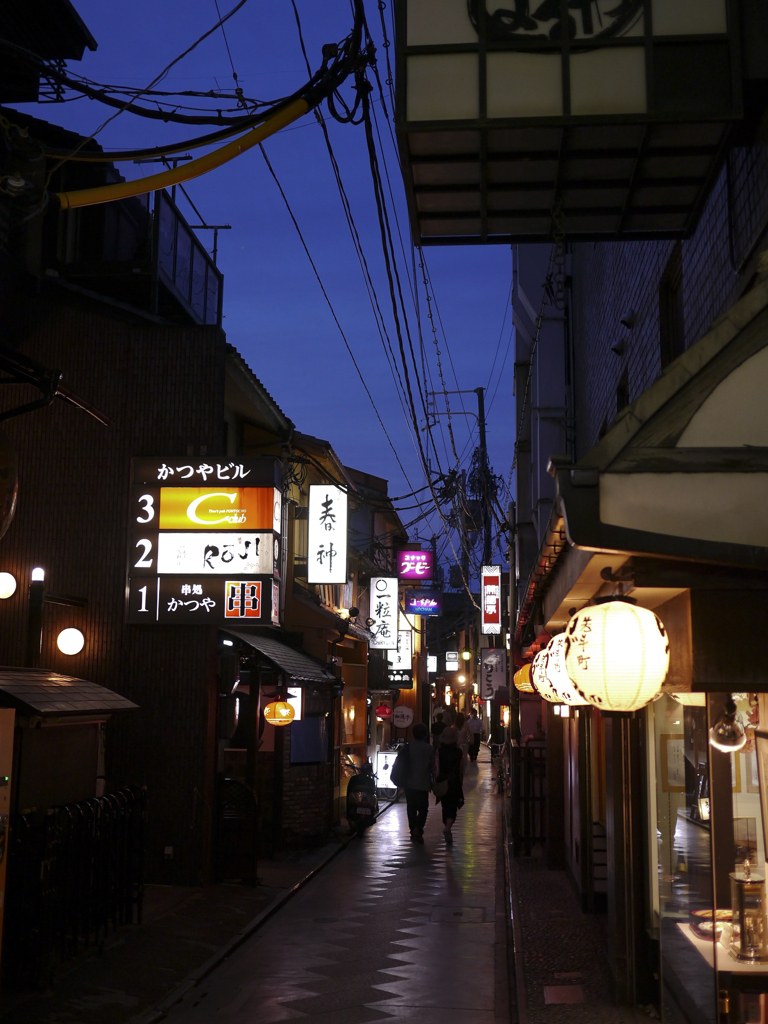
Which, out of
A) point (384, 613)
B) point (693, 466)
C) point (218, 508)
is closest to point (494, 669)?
point (384, 613)

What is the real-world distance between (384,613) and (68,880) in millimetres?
23007

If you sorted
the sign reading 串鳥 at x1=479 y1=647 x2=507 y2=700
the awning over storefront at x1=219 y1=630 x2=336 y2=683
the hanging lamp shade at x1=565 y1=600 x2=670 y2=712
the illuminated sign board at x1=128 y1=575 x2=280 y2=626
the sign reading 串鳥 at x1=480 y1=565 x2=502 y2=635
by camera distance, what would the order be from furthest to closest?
1. the sign reading 串鳥 at x1=480 y1=565 x2=502 y2=635
2. the sign reading 串鳥 at x1=479 y1=647 x2=507 y2=700
3. the awning over storefront at x1=219 y1=630 x2=336 y2=683
4. the illuminated sign board at x1=128 y1=575 x2=280 y2=626
5. the hanging lamp shade at x1=565 y1=600 x2=670 y2=712

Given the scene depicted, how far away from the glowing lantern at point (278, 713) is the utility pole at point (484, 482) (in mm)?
15525

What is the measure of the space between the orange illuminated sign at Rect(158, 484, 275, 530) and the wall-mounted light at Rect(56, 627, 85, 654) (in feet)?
7.32

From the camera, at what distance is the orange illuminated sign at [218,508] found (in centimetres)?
1516

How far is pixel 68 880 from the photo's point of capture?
10.2 metres

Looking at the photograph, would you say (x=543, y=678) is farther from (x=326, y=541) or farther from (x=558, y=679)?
(x=326, y=541)

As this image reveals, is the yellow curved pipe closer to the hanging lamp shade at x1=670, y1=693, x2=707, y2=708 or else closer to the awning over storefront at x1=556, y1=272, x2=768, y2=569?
the awning over storefront at x1=556, y1=272, x2=768, y2=569

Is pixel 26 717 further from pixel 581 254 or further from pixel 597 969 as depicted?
pixel 581 254

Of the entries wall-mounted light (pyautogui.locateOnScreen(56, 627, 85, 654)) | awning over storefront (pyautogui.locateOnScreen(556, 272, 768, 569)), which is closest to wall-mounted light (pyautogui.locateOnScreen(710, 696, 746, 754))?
awning over storefront (pyautogui.locateOnScreen(556, 272, 768, 569))

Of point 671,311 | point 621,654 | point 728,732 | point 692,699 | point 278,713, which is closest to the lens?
point 621,654

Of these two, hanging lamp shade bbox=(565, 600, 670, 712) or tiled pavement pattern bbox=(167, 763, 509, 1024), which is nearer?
hanging lamp shade bbox=(565, 600, 670, 712)

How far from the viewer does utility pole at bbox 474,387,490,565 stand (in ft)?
106

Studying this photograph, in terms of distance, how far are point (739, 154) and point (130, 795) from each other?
998cm
